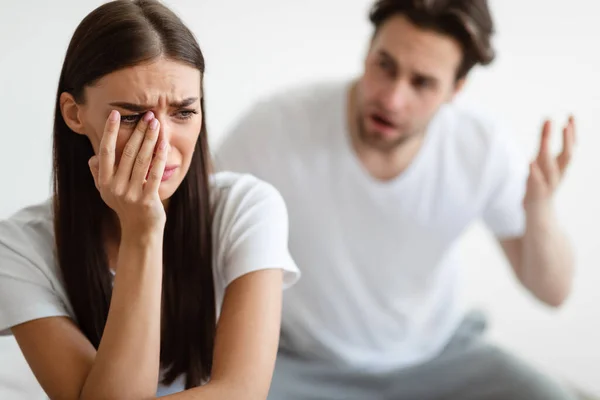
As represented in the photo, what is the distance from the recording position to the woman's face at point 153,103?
29.0 inches

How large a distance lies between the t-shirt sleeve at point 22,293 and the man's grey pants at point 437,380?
0.48 metres

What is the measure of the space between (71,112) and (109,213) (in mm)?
142

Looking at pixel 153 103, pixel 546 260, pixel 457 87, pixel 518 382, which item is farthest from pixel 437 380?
pixel 153 103

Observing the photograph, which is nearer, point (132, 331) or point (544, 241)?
point (132, 331)

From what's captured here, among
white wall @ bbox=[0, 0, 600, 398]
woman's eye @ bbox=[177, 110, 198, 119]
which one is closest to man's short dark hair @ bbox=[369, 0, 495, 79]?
white wall @ bbox=[0, 0, 600, 398]

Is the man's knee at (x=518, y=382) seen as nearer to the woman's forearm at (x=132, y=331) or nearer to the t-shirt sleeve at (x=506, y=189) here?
the t-shirt sleeve at (x=506, y=189)

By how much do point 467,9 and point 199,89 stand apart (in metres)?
0.58

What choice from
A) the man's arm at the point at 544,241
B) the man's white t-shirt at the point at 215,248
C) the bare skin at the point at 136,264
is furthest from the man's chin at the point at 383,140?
the bare skin at the point at 136,264

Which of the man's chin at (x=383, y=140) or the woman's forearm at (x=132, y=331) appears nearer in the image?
the woman's forearm at (x=132, y=331)

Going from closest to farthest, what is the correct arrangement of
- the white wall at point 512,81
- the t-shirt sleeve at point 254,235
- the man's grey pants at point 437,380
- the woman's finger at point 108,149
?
the woman's finger at point 108,149
the t-shirt sleeve at point 254,235
the man's grey pants at point 437,380
the white wall at point 512,81

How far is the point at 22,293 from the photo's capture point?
0.81 metres

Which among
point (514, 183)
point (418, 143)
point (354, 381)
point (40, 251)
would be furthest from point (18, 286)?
point (514, 183)

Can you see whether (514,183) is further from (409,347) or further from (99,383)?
(99,383)

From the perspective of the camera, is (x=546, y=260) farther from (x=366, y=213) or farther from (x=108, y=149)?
(x=108, y=149)
